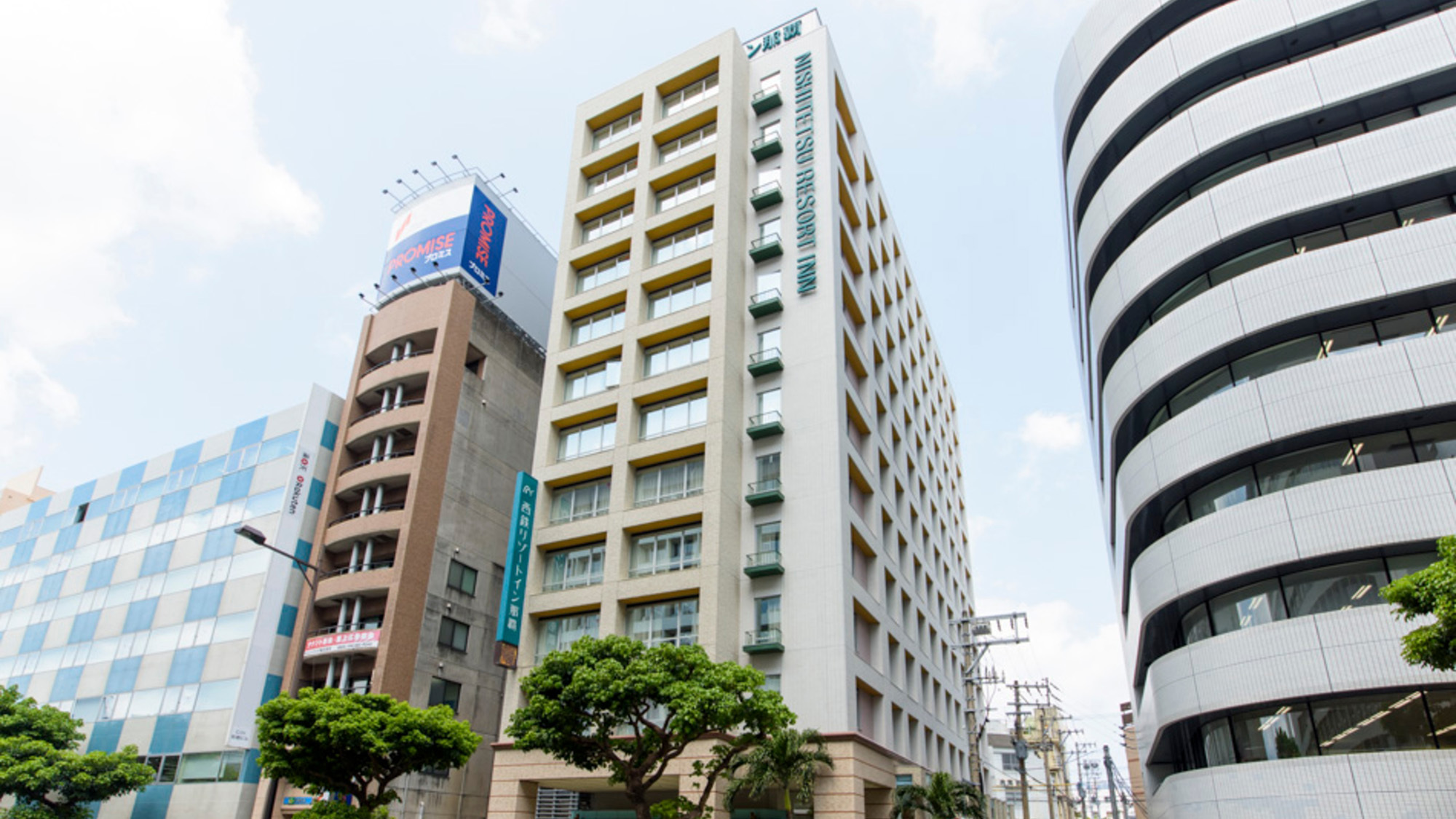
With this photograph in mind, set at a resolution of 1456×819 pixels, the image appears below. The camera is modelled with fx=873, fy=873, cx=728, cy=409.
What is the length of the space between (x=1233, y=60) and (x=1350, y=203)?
25.6 feet

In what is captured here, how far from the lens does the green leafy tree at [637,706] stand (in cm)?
2459

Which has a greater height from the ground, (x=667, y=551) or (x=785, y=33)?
(x=785, y=33)

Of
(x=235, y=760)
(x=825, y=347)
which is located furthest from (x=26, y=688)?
(x=825, y=347)

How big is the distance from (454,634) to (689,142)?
28.3 meters

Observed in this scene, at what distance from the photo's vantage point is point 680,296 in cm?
4222

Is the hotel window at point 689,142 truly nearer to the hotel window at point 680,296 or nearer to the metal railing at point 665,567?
the hotel window at point 680,296

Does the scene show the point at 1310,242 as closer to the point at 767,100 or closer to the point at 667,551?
the point at 767,100

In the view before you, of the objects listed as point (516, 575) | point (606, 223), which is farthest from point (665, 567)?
point (606, 223)

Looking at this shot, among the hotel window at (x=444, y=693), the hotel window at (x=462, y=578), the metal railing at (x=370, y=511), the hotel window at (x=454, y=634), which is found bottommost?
the hotel window at (x=444, y=693)

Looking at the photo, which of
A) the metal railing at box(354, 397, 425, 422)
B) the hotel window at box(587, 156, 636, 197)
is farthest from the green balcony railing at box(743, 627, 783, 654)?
the hotel window at box(587, 156, 636, 197)

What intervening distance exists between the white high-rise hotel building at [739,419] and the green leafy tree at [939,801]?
0.85 metres

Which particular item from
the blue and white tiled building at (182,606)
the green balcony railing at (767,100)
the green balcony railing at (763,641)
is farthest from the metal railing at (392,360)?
the green balcony railing at (763,641)

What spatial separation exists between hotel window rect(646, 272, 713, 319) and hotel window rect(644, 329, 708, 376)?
5.23 ft

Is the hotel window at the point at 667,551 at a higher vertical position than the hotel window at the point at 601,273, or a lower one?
lower
